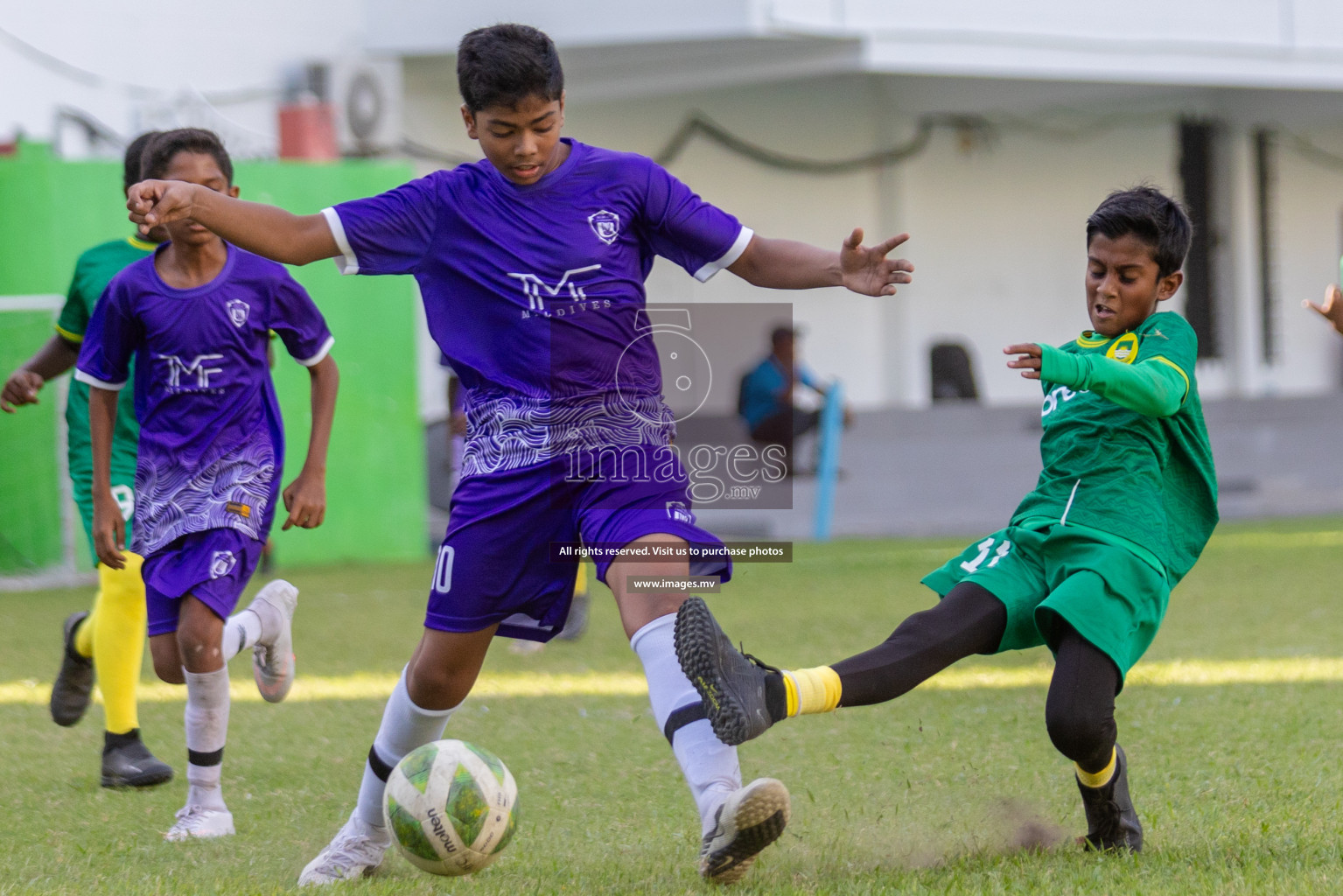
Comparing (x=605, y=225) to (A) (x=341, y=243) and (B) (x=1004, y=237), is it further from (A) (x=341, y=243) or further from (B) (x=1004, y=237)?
(B) (x=1004, y=237)

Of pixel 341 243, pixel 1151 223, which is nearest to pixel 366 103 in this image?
pixel 341 243

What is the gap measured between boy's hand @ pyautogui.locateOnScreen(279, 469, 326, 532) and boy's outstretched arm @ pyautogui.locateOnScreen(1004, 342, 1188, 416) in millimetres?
2044

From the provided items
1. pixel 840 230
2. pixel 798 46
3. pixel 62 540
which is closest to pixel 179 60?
pixel 62 540

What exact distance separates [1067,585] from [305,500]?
2.09 meters

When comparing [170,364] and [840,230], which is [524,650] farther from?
[840,230]

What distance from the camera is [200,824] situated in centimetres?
446

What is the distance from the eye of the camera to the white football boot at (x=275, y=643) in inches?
205

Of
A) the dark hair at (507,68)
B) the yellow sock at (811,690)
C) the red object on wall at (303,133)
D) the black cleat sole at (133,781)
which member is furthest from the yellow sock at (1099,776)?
the red object on wall at (303,133)

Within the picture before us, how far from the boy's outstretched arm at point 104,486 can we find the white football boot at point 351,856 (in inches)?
51.4

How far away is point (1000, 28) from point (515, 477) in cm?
1381

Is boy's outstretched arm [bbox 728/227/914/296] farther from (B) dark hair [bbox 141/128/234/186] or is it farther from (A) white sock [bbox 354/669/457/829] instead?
(B) dark hair [bbox 141/128/234/186]

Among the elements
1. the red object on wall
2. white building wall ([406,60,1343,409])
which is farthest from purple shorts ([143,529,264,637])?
white building wall ([406,60,1343,409])

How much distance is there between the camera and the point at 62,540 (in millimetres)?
11523

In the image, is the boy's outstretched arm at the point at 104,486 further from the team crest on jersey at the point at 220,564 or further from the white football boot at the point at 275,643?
the white football boot at the point at 275,643
